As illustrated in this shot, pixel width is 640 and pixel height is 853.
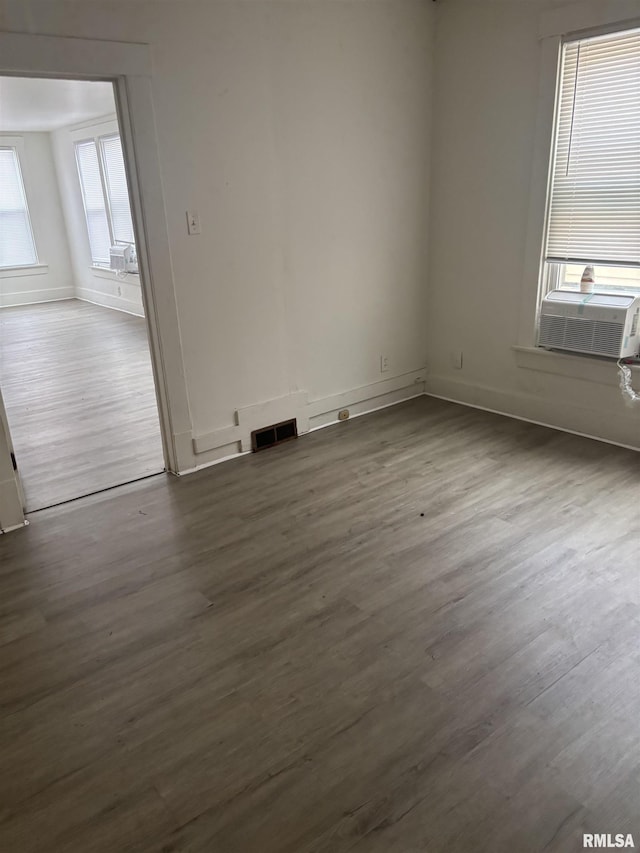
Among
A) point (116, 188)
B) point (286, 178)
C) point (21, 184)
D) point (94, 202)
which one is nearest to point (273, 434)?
point (286, 178)

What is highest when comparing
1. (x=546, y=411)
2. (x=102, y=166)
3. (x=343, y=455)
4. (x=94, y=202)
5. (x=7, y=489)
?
(x=102, y=166)

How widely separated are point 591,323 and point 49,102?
19.1ft

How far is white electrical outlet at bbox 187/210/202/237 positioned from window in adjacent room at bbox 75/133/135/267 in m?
4.90

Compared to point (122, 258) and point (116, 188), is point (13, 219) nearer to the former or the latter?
point (116, 188)

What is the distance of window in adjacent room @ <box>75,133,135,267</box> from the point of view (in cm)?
778

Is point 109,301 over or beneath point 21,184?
beneath

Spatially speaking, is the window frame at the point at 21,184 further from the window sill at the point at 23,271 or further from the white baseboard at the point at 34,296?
the white baseboard at the point at 34,296

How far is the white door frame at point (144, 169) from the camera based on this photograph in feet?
8.52

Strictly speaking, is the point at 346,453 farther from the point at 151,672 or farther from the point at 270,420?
the point at 151,672

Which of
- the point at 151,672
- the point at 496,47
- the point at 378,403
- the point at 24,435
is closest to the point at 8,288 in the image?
the point at 24,435

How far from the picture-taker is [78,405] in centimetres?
473

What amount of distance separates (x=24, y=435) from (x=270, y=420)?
5.54 feet

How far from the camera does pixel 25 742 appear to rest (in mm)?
1811

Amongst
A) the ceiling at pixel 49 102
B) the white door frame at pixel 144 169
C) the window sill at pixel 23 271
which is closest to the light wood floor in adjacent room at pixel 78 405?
the white door frame at pixel 144 169
